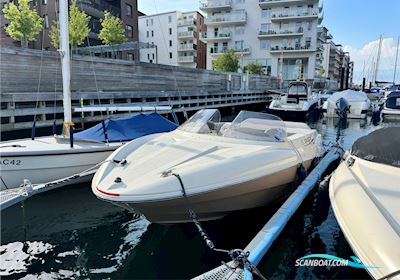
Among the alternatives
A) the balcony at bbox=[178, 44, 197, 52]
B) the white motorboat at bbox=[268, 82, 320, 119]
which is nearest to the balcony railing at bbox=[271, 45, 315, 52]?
the balcony at bbox=[178, 44, 197, 52]

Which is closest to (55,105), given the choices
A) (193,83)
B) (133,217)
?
(133,217)

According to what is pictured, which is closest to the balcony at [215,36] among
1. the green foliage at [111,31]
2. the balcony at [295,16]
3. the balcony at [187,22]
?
the balcony at [187,22]

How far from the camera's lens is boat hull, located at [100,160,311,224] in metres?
4.00

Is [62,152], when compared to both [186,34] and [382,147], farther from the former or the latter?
[186,34]

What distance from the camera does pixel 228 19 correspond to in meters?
51.8

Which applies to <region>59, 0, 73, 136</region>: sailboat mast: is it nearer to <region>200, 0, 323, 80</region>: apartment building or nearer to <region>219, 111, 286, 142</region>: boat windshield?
<region>219, 111, 286, 142</region>: boat windshield

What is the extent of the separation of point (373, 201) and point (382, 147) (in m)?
1.36

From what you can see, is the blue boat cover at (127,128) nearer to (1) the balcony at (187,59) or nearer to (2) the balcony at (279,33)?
(2) the balcony at (279,33)

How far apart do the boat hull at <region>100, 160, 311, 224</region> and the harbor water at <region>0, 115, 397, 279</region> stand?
19.3 inches

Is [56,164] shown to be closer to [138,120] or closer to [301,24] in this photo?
[138,120]

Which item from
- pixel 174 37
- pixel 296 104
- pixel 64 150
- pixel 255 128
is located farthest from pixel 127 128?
pixel 174 37

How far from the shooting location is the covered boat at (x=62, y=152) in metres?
5.91

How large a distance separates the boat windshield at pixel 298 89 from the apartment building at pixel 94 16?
18994mm

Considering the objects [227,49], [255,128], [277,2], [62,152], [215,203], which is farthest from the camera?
[227,49]
